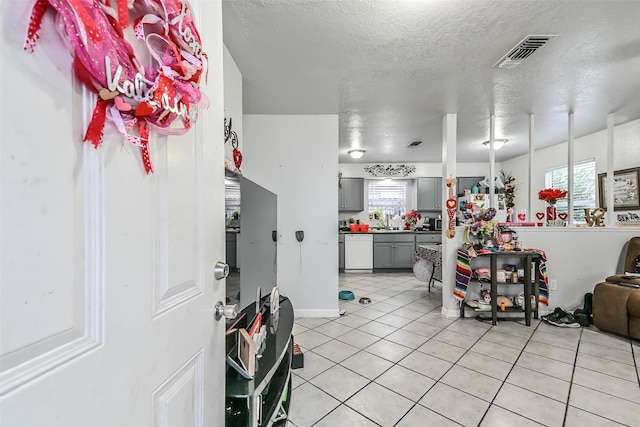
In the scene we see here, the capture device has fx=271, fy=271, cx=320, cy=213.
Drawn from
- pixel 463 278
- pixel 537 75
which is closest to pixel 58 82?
pixel 537 75

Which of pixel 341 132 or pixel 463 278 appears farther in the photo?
pixel 341 132

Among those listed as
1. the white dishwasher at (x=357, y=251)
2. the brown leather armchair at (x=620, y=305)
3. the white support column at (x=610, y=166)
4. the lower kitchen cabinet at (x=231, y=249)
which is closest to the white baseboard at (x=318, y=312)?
the lower kitchen cabinet at (x=231, y=249)

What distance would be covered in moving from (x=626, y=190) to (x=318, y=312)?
422 centimetres

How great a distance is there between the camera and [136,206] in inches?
21.3

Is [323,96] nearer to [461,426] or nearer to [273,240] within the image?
[273,240]

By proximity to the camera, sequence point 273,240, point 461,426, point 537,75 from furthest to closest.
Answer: point 537,75
point 273,240
point 461,426

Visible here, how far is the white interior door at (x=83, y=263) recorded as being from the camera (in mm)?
337

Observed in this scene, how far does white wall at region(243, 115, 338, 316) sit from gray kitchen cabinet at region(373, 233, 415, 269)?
272 cm

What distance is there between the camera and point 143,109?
51 centimetres

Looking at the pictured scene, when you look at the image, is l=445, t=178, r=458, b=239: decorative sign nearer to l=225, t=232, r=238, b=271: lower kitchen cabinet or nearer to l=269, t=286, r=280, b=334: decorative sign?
l=269, t=286, r=280, b=334: decorative sign

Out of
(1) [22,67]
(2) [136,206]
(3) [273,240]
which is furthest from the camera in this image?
(3) [273,240]

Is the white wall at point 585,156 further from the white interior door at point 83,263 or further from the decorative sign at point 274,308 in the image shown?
the white interior door at point 83,263

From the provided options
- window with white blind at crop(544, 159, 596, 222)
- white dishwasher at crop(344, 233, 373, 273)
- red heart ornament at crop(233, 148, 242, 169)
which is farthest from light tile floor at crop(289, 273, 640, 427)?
white dishwasher at crop(344, 233, 373, 273)

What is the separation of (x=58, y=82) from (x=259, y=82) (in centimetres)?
233
